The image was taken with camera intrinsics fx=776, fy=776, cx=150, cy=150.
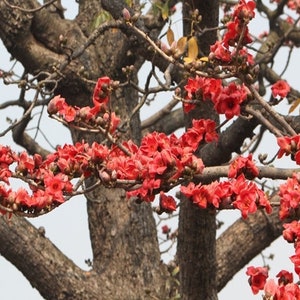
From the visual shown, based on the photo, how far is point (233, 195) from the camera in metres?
2.64

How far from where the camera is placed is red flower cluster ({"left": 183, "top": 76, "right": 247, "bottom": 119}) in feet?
9.61

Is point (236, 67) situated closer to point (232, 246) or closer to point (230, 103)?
point (230, 103)

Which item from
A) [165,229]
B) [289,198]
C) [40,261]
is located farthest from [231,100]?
[165,229]

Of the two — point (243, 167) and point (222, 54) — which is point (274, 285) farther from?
point (222, 54)

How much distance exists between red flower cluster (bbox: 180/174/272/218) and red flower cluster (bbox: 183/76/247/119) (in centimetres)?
38

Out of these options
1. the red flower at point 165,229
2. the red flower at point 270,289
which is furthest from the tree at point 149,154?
the red flower at point 165,229

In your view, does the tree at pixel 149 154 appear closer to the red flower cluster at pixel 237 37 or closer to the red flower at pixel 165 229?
the red flower cluster at pixel 237 37

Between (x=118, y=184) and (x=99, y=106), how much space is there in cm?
43

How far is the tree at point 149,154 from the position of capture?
2.68 meters

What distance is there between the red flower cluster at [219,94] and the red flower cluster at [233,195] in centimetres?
38

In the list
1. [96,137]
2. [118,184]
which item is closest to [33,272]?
[96,137]

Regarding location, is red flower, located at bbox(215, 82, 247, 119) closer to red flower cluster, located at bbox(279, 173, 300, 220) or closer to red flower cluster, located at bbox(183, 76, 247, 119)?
red flower cluster, located at bbox(183, 76, 247, 119)

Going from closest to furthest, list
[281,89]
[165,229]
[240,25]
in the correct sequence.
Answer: [240,25], [281,89], [165,229]

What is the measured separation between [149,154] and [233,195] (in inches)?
13.5
